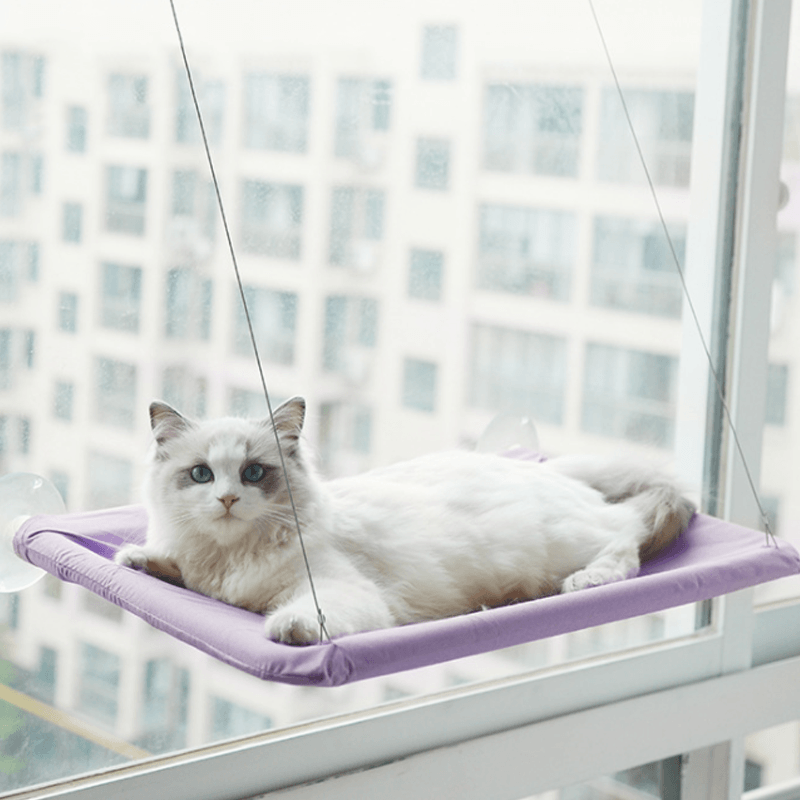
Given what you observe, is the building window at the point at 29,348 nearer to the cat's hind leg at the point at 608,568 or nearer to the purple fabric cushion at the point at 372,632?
the purple fabric cushion at the point at 372,632

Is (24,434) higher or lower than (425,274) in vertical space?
lower

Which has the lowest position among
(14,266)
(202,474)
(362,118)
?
(202,474)

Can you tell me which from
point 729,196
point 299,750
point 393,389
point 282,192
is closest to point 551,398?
point 393,389

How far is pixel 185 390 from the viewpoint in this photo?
5.61 feet

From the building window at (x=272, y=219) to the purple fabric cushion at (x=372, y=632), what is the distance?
61 centimetres

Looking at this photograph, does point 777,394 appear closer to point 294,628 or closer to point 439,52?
point 439,52

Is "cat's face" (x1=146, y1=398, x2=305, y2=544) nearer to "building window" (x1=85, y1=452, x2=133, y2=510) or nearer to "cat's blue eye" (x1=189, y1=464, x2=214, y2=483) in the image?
"cat's blue eye" (x1=189, y1=464, x2=214, y2=483)

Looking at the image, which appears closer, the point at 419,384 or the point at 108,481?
the point at 108,481

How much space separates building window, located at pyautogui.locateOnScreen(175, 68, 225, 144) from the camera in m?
1.63

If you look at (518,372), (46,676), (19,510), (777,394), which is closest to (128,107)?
(19,510)

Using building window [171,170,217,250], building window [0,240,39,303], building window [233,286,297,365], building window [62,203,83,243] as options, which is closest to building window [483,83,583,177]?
building window [233,286,297,365]

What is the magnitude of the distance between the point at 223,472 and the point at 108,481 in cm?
62

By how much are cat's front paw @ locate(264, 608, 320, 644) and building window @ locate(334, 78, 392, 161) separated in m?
1.18

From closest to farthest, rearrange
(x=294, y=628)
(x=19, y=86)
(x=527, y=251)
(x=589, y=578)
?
(x=294, y=628)
(x=589, y=578)
(x=19, y=86)
(x=527, y=251)
